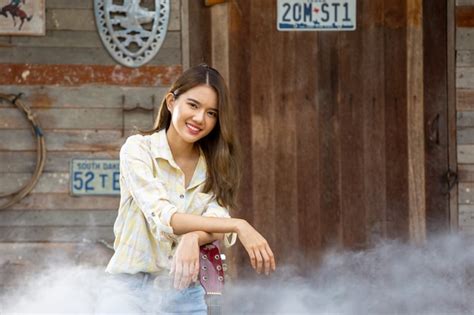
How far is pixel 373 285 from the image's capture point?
6.52 meters

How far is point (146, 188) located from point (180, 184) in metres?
0.16

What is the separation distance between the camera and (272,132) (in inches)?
253

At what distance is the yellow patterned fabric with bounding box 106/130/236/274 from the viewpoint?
341 cm

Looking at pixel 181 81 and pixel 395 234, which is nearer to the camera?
pixel 181 81

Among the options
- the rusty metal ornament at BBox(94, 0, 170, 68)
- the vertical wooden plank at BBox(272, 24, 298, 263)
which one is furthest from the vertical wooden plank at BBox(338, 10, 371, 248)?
the rusty metal ornament at BBox(94, 0, 170, 68)

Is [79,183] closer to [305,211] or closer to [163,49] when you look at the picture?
[163,49]

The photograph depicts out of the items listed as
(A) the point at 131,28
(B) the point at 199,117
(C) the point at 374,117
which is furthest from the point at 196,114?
(C) the point at 374,117

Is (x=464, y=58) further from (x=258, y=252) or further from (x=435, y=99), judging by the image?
(x=258, y=252)

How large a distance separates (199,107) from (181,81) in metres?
0.13

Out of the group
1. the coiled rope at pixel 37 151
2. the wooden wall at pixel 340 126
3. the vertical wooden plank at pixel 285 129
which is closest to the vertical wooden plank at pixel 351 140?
the wooden wall at pixel 340 126

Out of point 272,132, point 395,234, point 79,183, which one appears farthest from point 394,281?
point 79,183

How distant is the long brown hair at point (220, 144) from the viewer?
354 cm

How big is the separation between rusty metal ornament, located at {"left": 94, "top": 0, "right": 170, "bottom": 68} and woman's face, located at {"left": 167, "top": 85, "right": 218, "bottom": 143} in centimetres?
276

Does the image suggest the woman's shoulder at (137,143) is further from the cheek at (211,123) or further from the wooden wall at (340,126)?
the wooden wall at (340,126)
